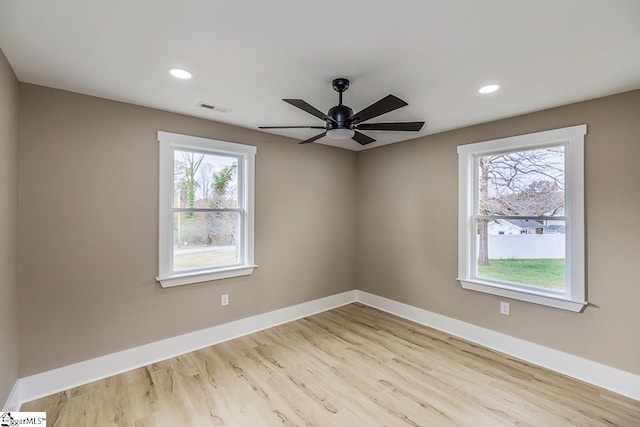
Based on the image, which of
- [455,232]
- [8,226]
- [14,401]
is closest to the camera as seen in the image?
[8,226]

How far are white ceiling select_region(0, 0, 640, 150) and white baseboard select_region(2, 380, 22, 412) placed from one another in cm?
233

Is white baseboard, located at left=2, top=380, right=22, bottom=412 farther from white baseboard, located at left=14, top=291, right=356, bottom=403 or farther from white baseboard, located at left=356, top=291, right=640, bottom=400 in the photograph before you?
white baseboard, located at left=356, top=291, right=640, bottom=400

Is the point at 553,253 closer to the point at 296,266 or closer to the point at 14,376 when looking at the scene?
the point at 296,266

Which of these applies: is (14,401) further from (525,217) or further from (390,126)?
(525,217)

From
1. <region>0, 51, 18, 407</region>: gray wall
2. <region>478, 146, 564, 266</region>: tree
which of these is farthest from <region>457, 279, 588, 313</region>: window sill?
<region>0, 51, 18, 407</region>: gray wall

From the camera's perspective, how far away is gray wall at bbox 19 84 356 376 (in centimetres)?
234

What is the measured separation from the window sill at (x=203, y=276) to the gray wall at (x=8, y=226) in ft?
3.38

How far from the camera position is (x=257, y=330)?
363 cm

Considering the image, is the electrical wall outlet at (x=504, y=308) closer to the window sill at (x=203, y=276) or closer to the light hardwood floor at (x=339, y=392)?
the light hardwood floor at (x=339, y=392)

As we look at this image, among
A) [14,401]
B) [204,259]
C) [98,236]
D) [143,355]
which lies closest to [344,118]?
[204,259]

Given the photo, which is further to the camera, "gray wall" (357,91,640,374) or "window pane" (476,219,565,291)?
"window pane" (476,219,565,291)

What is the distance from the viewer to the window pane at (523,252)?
9.46 ft

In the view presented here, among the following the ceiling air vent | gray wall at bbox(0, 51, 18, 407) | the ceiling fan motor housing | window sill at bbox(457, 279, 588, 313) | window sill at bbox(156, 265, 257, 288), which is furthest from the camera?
window sill at bbox(156, 265, 257, 288)

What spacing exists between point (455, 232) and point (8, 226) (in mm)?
4147
